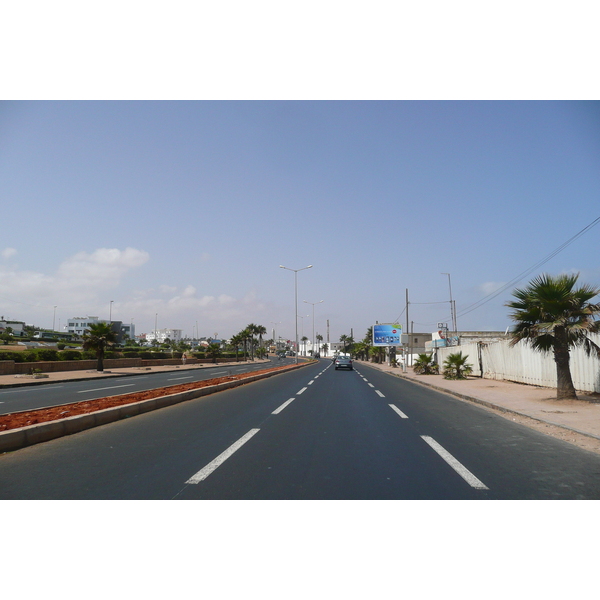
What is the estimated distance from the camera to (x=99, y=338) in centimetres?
3428

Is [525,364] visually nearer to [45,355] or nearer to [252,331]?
[45,355]

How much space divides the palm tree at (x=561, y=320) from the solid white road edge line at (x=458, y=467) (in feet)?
25.6

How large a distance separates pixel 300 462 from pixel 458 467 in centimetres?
223

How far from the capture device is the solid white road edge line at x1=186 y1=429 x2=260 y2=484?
5.54m

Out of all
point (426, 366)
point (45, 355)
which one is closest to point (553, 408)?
point (426, 366)

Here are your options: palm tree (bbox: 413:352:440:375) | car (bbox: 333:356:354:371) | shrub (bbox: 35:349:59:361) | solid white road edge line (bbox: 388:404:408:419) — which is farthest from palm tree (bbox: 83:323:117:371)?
solid white road edge line (bbox: 388:404:408:419)

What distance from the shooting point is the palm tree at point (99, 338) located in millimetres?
34156

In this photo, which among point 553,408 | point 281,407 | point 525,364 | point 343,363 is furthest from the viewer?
point 343,363

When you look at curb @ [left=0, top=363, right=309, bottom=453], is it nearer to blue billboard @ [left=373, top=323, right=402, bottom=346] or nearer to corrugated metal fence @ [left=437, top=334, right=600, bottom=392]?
corrugated metal fence @ [left=437, top=334, right=600, bottom=392]

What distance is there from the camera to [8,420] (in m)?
8.73

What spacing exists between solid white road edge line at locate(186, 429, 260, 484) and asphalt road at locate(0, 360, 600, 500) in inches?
0.7

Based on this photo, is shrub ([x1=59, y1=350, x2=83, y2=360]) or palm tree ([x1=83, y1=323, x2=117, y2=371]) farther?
shrub ([x1=59, y1=350, x2=83, y2=360])

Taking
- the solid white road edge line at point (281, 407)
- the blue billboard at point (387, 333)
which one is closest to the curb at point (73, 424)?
the solid white road edge line at point (281, 407)

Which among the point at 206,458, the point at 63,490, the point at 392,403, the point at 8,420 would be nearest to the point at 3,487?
the point at 63,490
